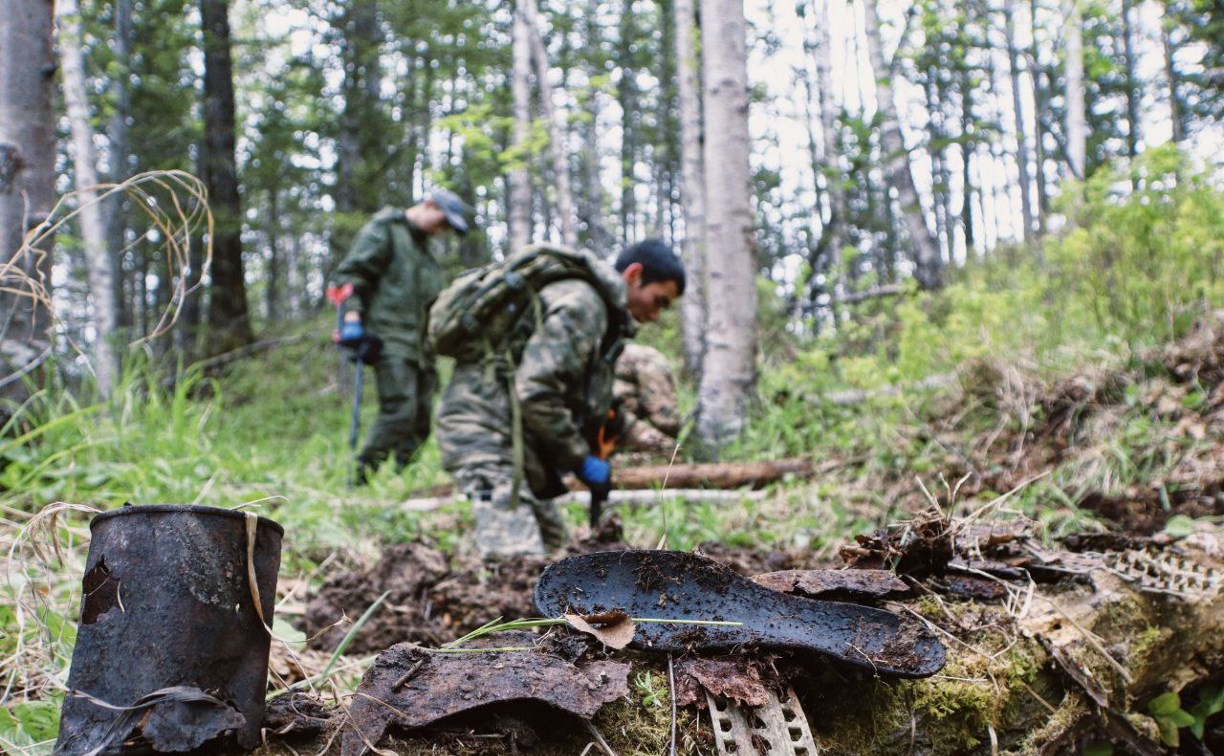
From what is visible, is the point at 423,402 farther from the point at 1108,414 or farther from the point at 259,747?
the point at 259,747

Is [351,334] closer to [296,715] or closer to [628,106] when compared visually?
[296,715]

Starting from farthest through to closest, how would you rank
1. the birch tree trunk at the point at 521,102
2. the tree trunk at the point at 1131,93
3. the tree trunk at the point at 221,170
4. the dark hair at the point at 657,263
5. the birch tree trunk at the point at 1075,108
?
the tree trunk at the point at 1131,93, the birch tree trunk at the point at 1075,108, the tree trunk at the point at 221,170, the birch tree trunk at the point at 521,102, the dark hair at the point at 657,263

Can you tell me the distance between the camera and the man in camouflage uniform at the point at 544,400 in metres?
Result: 3.98

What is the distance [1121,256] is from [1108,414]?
5.51ft

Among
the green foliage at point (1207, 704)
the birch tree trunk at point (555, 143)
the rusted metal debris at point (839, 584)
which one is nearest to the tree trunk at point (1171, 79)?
the birch tree trunk at point (555, 143)

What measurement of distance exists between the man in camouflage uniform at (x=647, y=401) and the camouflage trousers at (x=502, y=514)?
2.28 m

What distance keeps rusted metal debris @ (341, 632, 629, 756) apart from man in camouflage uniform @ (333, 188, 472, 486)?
217 inches

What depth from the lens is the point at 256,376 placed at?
45.1ft

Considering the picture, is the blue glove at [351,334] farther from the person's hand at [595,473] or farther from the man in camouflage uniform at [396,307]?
the person's hand at [595,473]

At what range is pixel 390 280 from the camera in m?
7.07

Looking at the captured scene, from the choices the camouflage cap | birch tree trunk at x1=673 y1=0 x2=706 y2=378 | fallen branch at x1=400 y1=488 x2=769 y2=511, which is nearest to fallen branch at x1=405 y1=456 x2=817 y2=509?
fallen branch at x1=400 y1=488 x2=769 y2=511

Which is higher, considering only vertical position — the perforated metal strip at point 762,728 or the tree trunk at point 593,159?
the tree trunk at point 593,159

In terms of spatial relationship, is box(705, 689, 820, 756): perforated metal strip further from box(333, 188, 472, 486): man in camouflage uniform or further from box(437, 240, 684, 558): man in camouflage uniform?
box(333, 188, 472, 486): man in camouflage uniform

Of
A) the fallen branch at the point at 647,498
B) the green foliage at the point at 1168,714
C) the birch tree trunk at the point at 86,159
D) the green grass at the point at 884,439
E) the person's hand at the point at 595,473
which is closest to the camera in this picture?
the green foliage at the point at 1168,714
